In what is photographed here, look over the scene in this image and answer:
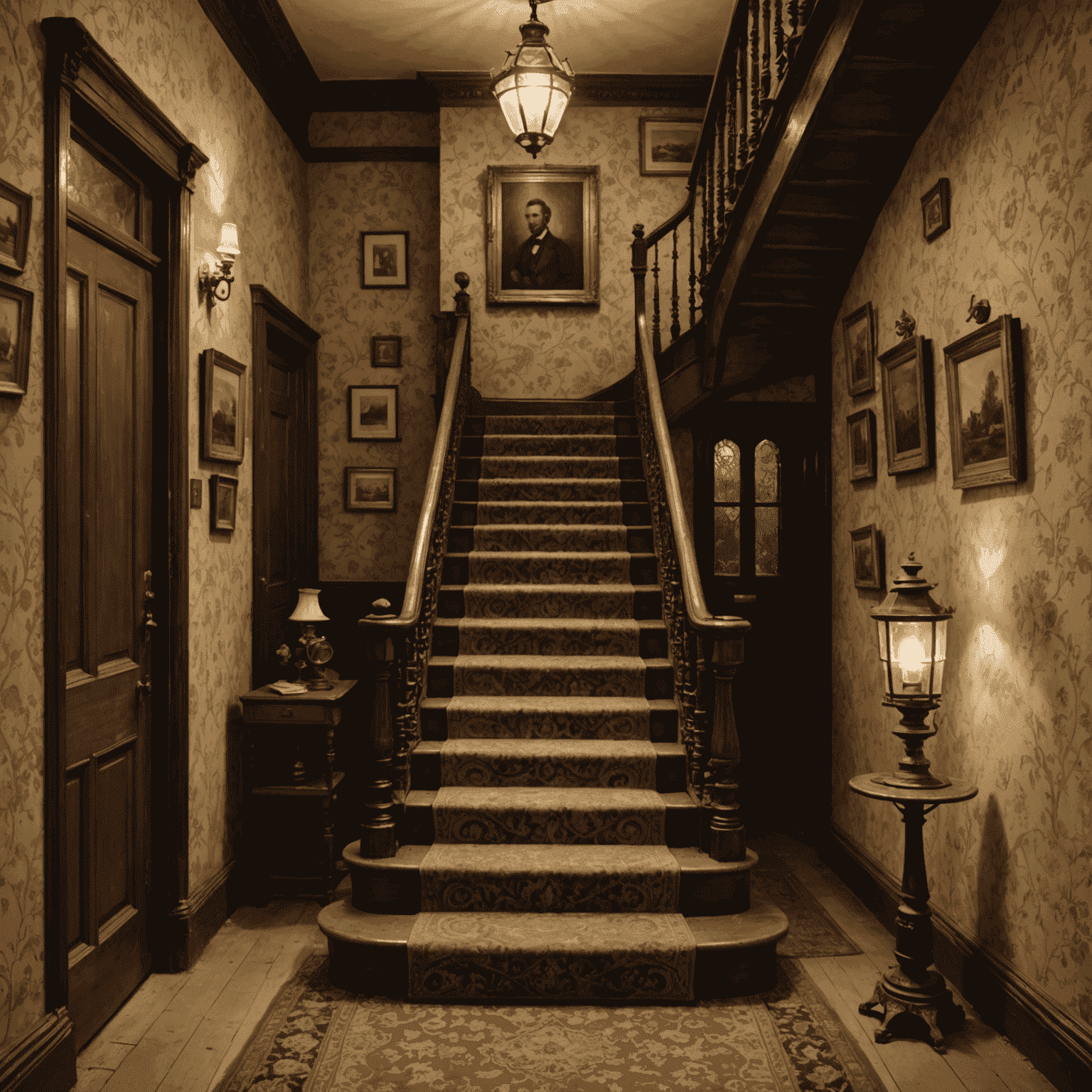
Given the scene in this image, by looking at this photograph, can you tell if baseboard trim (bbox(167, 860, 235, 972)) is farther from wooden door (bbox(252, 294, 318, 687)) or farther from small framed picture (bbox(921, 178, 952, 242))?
small framed picture (bbox(921, 178, 952, 242))

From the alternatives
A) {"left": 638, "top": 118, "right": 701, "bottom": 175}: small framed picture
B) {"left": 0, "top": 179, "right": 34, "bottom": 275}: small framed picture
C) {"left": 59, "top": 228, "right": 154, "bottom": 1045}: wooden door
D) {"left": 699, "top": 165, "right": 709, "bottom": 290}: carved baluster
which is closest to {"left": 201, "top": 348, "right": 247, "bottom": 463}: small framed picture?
{"left": 59, "top": 228, "right": 154, "bottom": 1045}: wooden door

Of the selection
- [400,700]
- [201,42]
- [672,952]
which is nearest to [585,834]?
[672,952]

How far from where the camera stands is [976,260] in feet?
9.39

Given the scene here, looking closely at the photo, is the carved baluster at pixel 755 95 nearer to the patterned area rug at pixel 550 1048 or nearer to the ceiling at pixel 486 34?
the ceiling at pixel 486 34

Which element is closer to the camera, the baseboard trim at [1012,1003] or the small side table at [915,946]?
the baseboard trim at [1012,1003]

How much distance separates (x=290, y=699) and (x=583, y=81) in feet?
14.4

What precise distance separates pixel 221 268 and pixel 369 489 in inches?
90.6

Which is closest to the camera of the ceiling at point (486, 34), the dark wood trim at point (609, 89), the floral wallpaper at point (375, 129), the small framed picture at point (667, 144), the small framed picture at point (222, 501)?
the small framed picture at point (222, 501)

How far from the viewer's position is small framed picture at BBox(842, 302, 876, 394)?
12.3 ft

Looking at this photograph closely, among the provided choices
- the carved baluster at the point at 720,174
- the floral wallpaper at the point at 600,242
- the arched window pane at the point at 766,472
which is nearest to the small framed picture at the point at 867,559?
the arched window pane at the point at 766,472

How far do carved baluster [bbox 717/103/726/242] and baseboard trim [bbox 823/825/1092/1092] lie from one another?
283cm

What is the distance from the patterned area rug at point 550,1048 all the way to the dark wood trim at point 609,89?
203 inches

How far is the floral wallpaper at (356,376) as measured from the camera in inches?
228

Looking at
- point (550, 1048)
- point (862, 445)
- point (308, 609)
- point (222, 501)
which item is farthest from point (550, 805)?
point (862, 445)
